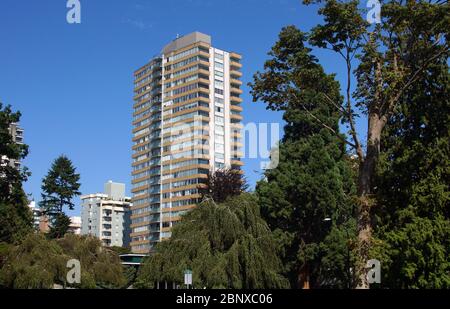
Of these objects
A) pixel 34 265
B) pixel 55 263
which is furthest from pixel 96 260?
pixel 34 265

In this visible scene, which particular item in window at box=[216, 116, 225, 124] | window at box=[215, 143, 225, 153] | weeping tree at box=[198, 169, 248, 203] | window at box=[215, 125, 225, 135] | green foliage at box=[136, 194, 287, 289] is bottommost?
green foliage at box=[136, 194, 287, 289]

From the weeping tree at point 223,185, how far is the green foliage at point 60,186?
2830 centimetres

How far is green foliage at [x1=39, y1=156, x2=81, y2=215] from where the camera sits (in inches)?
3223

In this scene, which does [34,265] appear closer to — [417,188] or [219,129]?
[417,188]

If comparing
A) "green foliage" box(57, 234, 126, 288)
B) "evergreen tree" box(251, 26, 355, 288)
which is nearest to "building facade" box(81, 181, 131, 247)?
"green foliage" box(57, 234, 126, 288)

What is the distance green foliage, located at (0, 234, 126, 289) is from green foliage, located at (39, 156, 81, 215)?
3896cm

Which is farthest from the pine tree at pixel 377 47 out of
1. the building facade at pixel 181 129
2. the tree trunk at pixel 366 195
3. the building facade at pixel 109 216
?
A: the building facade at pixel 109 216

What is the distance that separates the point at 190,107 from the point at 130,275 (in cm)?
9288

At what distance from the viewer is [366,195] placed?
25.2 metres

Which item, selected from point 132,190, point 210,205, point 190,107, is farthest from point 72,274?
point 132,190

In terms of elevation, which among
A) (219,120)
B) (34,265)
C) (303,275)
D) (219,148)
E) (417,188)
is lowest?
(303,275)

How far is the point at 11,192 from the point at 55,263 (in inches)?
509

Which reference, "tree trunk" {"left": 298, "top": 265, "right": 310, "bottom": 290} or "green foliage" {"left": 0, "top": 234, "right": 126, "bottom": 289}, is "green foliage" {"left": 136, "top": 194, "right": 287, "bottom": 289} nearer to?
"tree trunk" {"left": 298, "top": 265, "right": 310, "bottom": 290}
